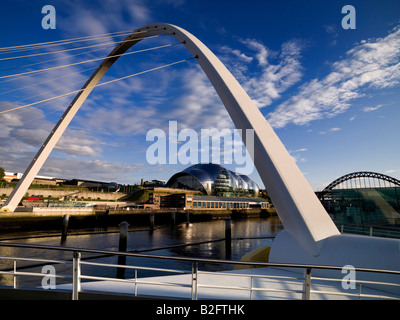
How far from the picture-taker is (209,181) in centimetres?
9194

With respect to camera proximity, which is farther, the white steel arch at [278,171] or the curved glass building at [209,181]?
the curved glass building at [209,181]

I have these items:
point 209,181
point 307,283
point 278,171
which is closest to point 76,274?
point 307,283

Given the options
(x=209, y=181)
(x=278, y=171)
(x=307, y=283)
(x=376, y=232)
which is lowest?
(x=376, y=232)

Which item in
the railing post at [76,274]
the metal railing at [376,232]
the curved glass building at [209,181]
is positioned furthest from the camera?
the curved glass building at [209,181]

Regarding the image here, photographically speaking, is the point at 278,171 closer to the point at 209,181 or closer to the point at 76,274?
the point at 76,274

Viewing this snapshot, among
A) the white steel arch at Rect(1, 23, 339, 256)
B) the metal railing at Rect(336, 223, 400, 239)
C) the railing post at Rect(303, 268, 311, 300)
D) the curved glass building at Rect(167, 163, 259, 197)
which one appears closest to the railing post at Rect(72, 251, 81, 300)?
the railing post at Rect(303, 268, 311, 300)

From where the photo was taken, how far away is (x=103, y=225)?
1443 inches

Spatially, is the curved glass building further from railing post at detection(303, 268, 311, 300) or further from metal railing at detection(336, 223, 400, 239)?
railing post at detection(303, 268, 311, 300)

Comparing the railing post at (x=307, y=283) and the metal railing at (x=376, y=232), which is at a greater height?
the railing post at (x=307, y=283)

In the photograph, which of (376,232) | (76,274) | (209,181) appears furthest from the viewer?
(209,181)

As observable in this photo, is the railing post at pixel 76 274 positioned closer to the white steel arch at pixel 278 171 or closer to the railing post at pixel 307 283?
the railing post at pixel 307 283

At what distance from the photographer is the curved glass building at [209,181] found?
300ft

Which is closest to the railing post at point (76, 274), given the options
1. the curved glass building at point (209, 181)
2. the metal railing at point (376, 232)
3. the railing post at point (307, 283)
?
the railing post at point (307, 283)

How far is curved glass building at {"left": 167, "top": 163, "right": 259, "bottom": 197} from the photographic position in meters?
91.5
